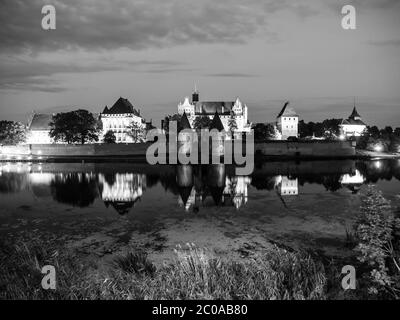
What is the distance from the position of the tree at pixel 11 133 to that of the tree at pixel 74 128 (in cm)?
1042

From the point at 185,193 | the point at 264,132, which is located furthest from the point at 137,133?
the point at 185,193

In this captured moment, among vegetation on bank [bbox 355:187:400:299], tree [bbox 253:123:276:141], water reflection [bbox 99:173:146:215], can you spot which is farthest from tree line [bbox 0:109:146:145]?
vegetation on bank [bbox 355:187:400:299]

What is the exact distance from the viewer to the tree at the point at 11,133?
58.8m

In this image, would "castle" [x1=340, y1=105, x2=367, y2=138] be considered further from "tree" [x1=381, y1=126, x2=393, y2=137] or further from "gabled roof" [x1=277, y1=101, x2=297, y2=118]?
"gabled roof" [x1=277, y1=101, x2=297, y2=118]

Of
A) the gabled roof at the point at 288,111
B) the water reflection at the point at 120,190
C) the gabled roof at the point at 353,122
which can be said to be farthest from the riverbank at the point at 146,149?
the gabled roof at the point at 353,122

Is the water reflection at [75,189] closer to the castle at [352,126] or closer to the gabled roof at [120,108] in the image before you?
the gabled roof at [120,108]

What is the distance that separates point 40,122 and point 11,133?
1992 cm

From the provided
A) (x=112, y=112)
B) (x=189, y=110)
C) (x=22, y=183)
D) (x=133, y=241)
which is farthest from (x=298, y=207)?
(x=189, y=110)

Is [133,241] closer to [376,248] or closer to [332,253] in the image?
[332,253]

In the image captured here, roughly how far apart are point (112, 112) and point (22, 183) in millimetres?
57412

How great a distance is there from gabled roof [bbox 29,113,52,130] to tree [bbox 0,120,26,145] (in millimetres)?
13286

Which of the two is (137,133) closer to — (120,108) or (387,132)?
(120,108)

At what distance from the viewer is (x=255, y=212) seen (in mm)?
14914

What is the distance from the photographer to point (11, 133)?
197 feet
